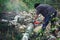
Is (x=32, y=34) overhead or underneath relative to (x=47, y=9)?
underneath

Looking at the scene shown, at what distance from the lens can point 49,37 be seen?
5516mm

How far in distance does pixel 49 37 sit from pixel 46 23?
1.32ft

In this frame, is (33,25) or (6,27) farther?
(6,27)

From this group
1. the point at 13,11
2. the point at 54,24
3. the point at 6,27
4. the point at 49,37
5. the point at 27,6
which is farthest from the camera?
the point at 27,6

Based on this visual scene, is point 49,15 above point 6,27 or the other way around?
above

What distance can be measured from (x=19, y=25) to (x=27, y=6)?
2474 millimetres

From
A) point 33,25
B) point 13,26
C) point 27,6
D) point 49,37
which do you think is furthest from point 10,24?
point 27,6

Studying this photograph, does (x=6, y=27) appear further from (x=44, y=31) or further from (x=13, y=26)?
(x=44, y=31)

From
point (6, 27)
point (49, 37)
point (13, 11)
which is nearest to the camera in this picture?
point (49, 37)

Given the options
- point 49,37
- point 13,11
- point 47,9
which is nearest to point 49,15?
point 47,9

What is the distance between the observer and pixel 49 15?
18.7ft

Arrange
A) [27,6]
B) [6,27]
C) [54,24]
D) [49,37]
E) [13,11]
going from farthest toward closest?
[27,6], [13,11], [6,27], [54,24], [49,37]

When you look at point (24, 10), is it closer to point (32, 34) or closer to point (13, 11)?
point (13, 11)

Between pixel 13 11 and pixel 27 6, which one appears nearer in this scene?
pixel 13 11
